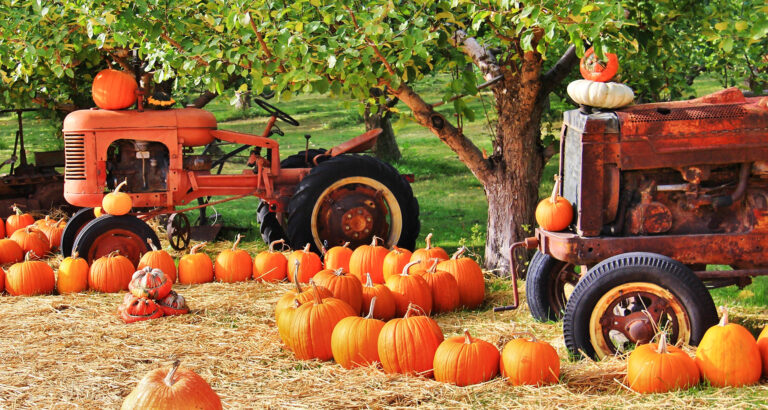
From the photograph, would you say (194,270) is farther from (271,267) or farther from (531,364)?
(531,364)

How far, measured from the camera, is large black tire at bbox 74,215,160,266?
26.9 feet

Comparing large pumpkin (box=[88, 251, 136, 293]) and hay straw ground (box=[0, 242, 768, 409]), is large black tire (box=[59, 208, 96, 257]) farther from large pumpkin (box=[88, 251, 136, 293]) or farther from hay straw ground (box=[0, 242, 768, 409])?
hay straw ground (box=[0, 242, 768, 409])

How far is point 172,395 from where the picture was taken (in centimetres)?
Result: 391

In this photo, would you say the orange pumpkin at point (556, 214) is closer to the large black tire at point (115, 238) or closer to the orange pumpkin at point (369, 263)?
the orange pumpkin at point (369, 263)

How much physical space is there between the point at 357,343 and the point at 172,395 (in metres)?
1.49

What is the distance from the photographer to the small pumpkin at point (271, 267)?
7.97 m

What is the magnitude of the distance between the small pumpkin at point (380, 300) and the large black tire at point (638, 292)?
1.57m

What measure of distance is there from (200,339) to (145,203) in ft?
10.2

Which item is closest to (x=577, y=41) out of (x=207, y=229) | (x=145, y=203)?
(x=145, y=203)

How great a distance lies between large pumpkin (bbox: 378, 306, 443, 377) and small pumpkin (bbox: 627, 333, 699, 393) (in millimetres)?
1144

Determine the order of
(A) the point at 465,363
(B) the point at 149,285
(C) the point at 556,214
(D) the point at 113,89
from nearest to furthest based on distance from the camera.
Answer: (A) the point at 465,363 → (C) the point at 556,214 → (B) the point at 149,285 → (D) the point at 113,89

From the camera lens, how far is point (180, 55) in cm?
728

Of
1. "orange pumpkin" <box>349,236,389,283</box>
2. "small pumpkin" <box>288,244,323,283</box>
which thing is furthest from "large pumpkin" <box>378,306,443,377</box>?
"small pumpkin" <box>288,244,323,283</box>

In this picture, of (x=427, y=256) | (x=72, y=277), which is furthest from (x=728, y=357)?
(x=72, y=277)
